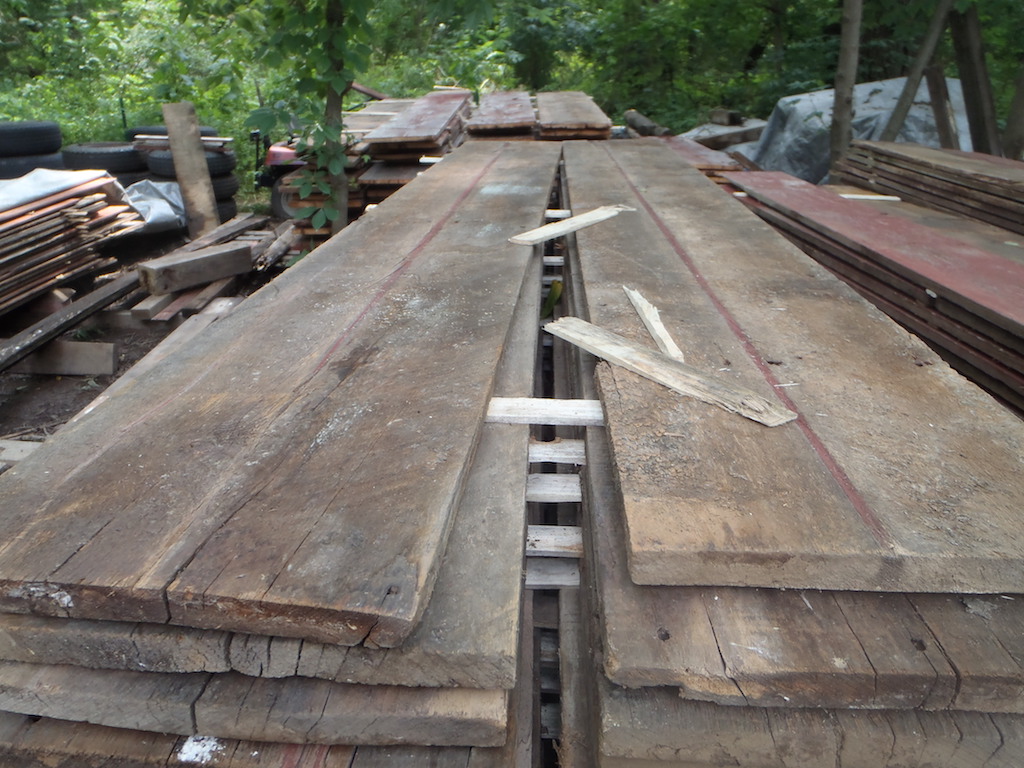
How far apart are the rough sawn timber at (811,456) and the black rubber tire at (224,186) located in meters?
6.26

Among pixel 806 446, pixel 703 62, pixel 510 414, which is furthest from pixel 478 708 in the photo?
pixel 703 62

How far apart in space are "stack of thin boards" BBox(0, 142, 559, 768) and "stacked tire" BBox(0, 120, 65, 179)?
22.2 feet

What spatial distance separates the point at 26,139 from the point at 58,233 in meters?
3.17

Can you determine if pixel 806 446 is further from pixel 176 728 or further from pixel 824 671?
pixel 176 728

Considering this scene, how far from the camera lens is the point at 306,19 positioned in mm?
4621

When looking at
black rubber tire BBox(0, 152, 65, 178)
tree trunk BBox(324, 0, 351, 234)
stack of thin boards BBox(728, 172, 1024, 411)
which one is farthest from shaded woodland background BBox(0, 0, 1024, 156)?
stack of thin boards BBox(728, 172, 1024, 411)

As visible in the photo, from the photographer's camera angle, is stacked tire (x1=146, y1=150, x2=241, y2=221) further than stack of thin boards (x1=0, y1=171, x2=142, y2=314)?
Yes

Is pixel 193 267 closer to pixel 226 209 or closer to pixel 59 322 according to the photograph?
pixel 59 322

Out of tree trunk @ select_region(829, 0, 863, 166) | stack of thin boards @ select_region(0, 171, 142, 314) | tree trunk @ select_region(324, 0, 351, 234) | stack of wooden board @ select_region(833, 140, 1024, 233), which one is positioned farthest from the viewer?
tree trunk @ select_region(829, 0, 863, 166)

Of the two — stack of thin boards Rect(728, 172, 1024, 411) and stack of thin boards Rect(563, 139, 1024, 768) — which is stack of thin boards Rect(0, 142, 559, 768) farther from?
stack of thin boards Rect(728, 172, 1024, 411)

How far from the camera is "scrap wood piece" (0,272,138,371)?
4020mm

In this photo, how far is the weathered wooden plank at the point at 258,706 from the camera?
113 cm

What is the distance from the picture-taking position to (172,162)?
705cm

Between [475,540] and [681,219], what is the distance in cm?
252
